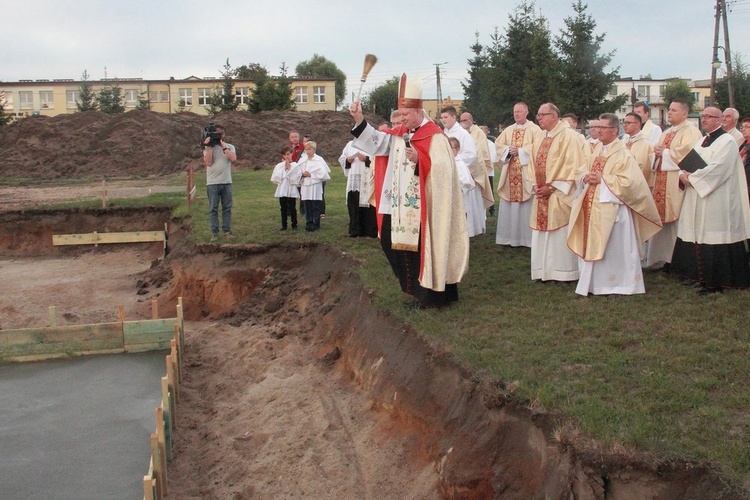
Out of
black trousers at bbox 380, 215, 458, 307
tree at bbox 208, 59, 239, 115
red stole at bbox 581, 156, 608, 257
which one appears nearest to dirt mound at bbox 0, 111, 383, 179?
tree at bbox 208, 59, 239, 115

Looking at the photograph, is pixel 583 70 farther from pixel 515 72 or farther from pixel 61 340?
pixel 61 340

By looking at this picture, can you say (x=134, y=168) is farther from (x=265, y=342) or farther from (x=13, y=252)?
(x=265, y=342)

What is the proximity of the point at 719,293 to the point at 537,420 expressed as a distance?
372 centimetres

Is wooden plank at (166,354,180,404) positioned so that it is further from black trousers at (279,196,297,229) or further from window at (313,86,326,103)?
window at (313,86,326,103)

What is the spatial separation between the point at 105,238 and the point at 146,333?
27.5 feet

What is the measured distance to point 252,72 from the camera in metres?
46.8

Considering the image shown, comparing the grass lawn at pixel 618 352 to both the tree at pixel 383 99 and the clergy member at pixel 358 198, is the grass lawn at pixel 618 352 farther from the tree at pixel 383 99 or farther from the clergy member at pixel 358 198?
the tree at pixel 383 99

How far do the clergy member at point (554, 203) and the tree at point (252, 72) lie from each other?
3793 centimetres

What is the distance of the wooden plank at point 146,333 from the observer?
10.9 metres

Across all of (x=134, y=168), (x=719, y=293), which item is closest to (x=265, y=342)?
(x=719, y=293)

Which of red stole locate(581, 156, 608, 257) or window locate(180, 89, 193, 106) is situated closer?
red stole locate(581, 156, 608, 257)

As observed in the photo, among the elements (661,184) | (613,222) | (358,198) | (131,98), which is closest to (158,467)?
(613,222)

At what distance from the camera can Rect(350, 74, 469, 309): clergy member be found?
7.68m

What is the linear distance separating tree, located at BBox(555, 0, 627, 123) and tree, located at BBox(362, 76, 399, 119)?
1070 inches
